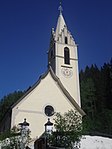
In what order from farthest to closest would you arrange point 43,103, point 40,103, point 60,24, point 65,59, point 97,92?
point 97,92, point 60,24, point 65,59, point 43,103, point 40,103

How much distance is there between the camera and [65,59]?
36469mm

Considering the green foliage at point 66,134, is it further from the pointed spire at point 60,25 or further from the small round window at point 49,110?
the pointed spire at point 60,25

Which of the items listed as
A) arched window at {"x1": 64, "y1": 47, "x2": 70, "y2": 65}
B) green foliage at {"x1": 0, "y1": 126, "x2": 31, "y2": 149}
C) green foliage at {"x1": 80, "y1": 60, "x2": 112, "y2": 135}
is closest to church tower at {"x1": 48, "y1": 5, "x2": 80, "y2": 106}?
arched window at {"x1": 64, "y1": 47, "x2": 70, "y2": 65}

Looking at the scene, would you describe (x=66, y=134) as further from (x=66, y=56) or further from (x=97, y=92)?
(x=97, y=92)

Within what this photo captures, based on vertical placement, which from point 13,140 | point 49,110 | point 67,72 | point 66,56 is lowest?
point 13,140

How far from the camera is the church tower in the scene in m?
34.6

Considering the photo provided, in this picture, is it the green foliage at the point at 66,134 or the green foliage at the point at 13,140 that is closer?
the green foliage at the point at 66,134

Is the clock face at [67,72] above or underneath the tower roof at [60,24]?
underneath

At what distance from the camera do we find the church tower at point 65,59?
34562 mm

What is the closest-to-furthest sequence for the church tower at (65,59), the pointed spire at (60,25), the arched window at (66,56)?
the church tower at (65,59) → the arched window at (66,56) → the pointed spire at (60,25)

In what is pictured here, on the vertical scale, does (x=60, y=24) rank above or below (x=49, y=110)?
above

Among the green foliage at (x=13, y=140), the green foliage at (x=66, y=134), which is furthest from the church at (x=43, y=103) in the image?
the green foliage at (x=66, y=134)

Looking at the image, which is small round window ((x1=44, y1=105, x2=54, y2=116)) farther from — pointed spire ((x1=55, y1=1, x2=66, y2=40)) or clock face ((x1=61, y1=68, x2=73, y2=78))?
pointed spire ((x1=55, y1=1, x2=66, y2=40))

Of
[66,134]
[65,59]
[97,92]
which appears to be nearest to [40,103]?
[66,134]
